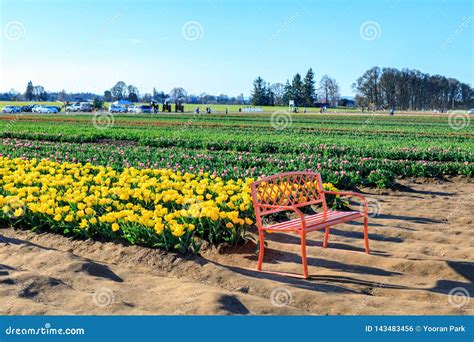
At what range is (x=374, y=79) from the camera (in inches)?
3757

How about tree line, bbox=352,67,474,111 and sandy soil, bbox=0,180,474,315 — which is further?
tree line, bbox=352,67,474,111

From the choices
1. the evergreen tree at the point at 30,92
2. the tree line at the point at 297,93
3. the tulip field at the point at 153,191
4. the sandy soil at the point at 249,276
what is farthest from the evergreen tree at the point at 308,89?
the sandy soil at the point at 249,276

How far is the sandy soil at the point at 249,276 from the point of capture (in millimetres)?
4977

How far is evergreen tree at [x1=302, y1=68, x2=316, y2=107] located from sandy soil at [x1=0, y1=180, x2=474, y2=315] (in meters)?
93.7

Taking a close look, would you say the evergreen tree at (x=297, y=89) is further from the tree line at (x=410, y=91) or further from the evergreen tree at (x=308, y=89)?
the tree line at (x=410, y=91)

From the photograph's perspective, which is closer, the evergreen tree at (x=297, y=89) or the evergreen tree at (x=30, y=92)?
the evergreen tree at (x=297, y=89)

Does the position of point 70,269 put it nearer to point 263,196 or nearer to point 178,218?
point 178,218

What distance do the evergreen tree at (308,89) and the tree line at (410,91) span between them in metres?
8.32

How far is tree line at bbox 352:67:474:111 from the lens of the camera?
3757 inches

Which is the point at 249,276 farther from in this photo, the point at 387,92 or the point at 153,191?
the point at 387,92

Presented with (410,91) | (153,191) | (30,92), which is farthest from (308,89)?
(153,191)

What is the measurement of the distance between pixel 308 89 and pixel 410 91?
17976 millimetres

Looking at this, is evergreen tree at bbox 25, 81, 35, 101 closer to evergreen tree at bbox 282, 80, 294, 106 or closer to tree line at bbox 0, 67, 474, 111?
tree line at bbox 0, 67, 474, 111

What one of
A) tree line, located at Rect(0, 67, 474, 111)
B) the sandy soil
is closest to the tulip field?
the sandy soil
